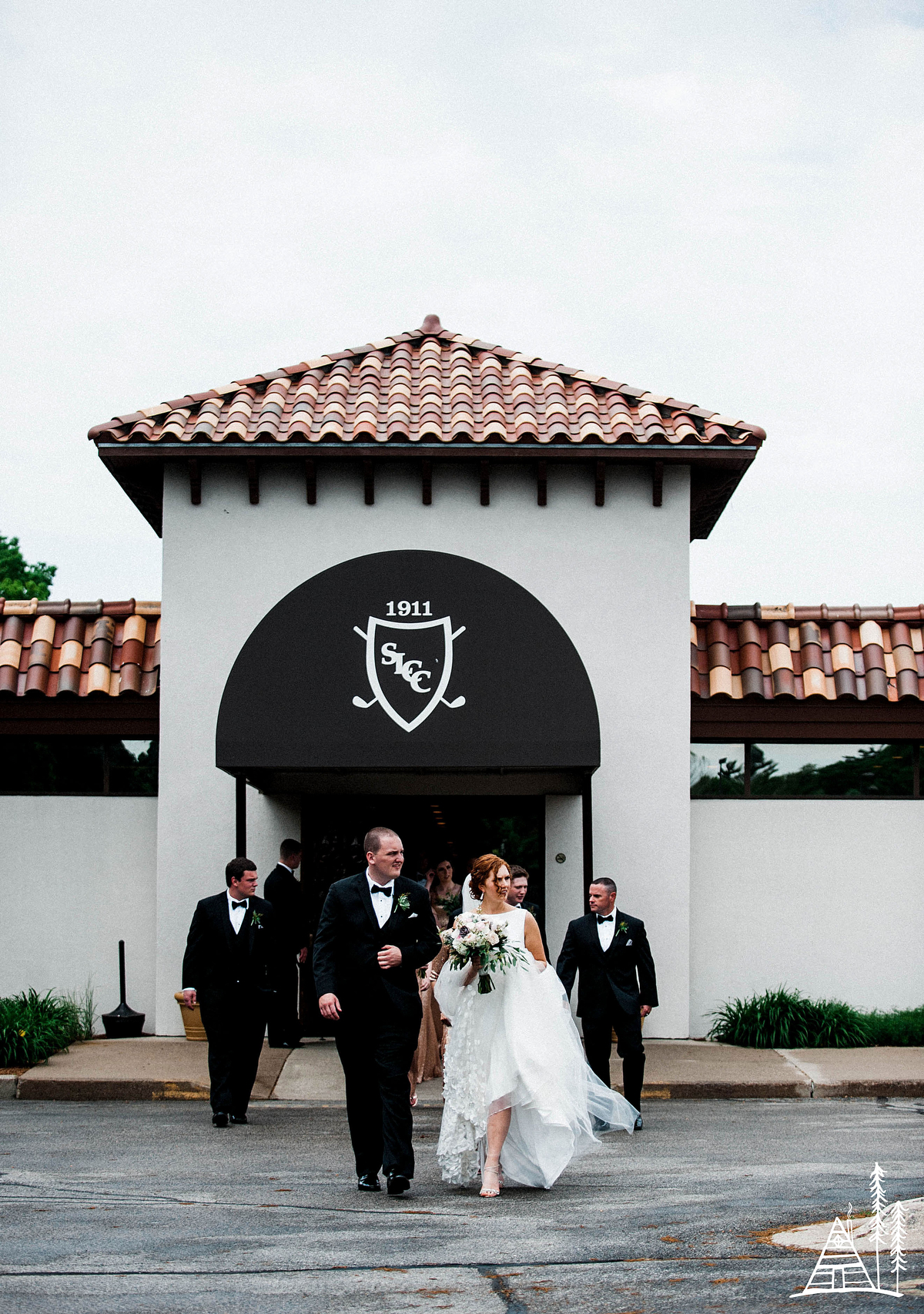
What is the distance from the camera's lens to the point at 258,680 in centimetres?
1219

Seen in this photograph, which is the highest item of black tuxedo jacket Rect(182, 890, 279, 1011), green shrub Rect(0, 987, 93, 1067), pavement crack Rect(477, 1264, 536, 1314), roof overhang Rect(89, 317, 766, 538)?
roof overhang Rect(89, 317, 766, 538)

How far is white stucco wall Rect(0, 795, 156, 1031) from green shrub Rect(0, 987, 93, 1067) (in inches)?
10.0

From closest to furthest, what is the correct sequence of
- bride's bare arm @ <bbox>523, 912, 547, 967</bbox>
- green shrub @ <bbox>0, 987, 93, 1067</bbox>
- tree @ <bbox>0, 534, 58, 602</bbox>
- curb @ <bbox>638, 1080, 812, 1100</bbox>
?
1. bride's bare arm @ <bbox>523, 912, 547, 967</bbox>
2. curb @ <bbox>638, 1080, 812, 1100</bbox>
3. green shrub @ <bbox>0, 987, 93, 1067</bbox>
4. tree @ <bbox>0, 534, 58, 602</bbox>

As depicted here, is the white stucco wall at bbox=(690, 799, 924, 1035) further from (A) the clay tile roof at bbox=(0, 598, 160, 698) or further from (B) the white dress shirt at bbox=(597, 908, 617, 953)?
(A) the clay tile roof at bbox=(0, 598, 160, 698)

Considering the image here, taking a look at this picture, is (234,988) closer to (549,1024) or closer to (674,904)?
(549,1024)

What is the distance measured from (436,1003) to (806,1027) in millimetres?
3904

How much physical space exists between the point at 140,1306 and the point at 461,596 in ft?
26.5

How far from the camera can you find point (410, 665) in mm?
12391

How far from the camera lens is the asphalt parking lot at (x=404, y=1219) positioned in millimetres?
5266

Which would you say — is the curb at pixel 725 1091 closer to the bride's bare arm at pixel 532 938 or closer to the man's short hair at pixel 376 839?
the bride's bare arm at pixel 532 938

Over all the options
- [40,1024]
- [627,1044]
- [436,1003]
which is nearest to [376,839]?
[627,1044]

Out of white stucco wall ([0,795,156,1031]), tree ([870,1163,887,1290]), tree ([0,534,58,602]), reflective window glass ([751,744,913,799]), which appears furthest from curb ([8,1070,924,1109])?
tree ([0,534,58,602])

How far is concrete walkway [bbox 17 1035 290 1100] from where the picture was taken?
11016 mm

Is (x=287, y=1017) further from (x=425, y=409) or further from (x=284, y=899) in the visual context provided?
(x=425, y=409)
